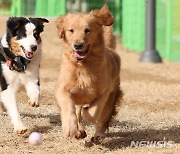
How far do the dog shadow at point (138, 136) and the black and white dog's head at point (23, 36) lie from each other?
124cm

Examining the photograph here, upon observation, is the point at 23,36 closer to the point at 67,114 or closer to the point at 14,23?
the point at 14,23

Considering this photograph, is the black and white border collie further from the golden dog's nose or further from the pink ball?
the golden dog's nose

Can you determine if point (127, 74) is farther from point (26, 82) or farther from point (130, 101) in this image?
point (26, 82)

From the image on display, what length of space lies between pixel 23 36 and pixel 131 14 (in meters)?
13.3

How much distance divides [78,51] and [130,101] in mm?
3522

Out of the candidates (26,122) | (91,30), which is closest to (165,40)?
(26,122)

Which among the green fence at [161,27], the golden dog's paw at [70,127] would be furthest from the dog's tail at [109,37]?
the green fence at [161,27]

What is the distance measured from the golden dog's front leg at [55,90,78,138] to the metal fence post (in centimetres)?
1043

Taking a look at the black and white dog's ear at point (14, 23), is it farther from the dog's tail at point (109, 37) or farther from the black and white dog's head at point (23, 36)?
the dog's tail at point (109, 37)

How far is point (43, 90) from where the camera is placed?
9.83 m

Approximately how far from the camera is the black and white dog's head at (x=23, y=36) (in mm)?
6324

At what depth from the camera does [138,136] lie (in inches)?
253

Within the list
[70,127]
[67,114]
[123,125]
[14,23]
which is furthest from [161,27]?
[70,127]

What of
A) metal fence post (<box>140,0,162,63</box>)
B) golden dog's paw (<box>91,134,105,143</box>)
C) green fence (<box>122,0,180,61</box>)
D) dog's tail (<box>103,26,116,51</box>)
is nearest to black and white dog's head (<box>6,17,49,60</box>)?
dog's tail (<box>103,26,116,51</box>)
